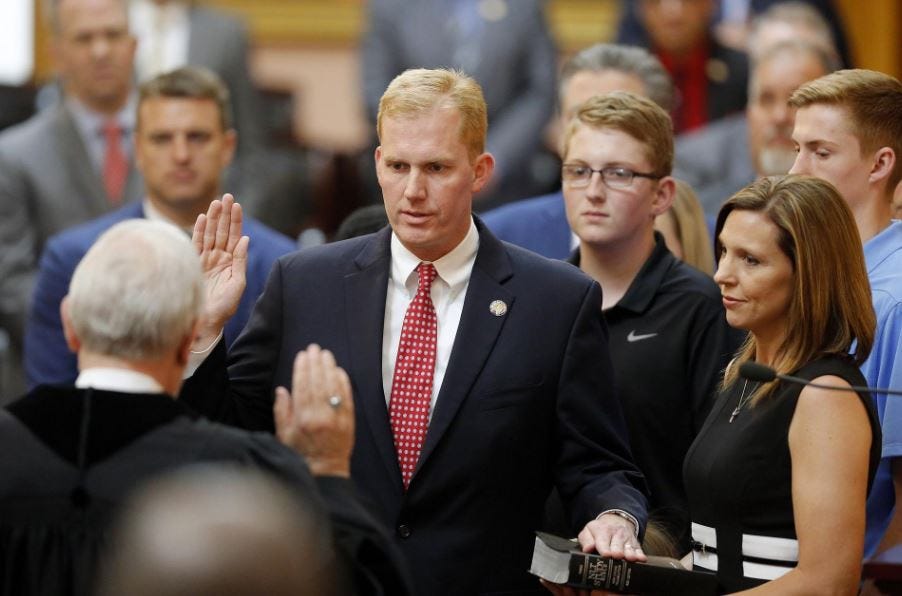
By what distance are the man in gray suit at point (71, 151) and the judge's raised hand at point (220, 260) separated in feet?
9.34

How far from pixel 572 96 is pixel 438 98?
181cm

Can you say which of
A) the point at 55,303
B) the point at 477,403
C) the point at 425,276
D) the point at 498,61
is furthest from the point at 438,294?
the point at 498,61

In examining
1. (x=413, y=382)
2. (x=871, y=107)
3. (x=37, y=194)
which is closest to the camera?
(x=413, y=382)

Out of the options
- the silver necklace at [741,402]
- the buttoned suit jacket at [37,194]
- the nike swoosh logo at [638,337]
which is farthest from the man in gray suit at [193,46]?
the silver necklace at [741,402]

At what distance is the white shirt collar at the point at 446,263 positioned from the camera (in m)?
4.07

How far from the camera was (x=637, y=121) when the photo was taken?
191 inches

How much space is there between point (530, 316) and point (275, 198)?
148 inches

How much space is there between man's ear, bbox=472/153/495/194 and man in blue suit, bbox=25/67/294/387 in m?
1.42

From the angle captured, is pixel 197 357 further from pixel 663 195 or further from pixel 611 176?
pixel 663 195

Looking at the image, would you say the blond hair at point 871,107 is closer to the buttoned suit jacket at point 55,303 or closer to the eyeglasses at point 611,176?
the eyeglasses at point 611,176

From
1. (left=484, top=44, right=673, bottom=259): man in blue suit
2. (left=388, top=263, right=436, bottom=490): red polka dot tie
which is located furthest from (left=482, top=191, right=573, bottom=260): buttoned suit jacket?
(left=388, top=263, right=436, bottom=490): red polka dot tie

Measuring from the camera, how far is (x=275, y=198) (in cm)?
763

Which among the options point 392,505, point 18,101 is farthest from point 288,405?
point 18,101

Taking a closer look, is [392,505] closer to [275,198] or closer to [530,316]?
[530,316]
